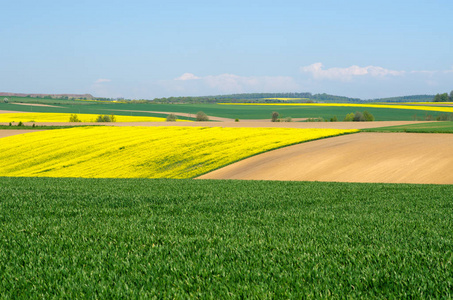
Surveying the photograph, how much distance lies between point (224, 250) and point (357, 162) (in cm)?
2233

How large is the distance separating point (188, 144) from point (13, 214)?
2670cm

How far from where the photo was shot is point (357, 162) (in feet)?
88.1

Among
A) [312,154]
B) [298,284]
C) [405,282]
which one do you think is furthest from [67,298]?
[312,154]

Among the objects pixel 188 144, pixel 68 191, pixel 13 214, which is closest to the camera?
pixel 13 214

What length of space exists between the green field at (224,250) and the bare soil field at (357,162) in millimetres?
13515

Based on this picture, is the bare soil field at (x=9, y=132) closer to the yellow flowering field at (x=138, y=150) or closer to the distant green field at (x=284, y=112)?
A: the yellow flowering field at (x=138, y=150)

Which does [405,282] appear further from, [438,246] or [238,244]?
[238,244]

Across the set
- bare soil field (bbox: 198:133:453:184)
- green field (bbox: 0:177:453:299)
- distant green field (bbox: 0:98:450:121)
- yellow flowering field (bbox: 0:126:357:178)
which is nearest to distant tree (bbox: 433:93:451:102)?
distant green field (bbox: 0:98:450:121)

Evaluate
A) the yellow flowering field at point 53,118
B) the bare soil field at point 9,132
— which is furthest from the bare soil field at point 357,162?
the yellow flowering field at point 53,118

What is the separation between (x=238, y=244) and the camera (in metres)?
6.16

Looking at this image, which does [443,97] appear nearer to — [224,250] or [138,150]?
[138,150]

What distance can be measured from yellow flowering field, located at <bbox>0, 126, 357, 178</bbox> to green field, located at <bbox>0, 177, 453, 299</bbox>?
17.4 m

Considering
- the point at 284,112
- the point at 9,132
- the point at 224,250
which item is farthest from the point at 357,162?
the point at 284,112

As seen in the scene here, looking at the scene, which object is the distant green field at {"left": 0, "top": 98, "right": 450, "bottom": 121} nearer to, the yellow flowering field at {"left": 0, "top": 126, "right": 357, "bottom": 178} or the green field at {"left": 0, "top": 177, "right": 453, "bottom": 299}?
the yellow flowering field at {"left": 0, "top": 126, "right": 357, "bottom": 178}
